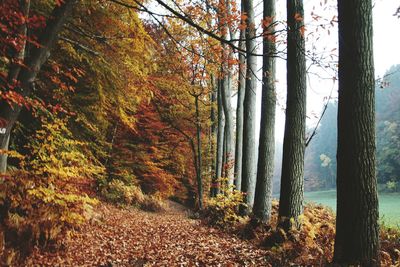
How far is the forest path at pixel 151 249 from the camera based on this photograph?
5.31 m

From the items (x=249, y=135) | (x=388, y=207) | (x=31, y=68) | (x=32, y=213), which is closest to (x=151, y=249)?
(x=32, y=213)

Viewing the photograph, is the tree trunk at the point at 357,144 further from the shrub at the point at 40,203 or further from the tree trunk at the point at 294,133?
the shrub at the point at 40,203

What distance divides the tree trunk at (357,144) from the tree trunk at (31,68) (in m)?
5.04

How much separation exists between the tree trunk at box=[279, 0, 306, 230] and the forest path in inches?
42.3

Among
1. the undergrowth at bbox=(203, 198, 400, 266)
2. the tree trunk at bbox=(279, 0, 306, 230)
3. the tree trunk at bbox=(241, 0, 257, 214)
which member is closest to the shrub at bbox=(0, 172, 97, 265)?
the undergrowth at bbox=(203, 198, 400, 266)

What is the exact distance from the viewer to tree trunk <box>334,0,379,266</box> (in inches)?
146

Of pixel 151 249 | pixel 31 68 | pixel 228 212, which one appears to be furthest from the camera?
pixel 228 212

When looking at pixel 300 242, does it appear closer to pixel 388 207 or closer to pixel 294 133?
pixel 294 133

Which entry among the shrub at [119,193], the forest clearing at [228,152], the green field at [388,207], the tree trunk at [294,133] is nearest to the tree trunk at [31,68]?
the forest clearing at [228,152]

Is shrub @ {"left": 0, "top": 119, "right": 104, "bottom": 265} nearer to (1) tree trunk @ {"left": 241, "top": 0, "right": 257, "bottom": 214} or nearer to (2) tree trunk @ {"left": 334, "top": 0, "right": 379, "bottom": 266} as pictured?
(1) tree trunk @ {"left": 241, "top": 0, "right": 257, "bottom": 214}

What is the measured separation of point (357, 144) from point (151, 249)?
4.52 meters

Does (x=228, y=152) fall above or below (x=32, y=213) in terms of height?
above

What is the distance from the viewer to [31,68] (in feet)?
19.3

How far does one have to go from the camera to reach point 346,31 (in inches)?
153
